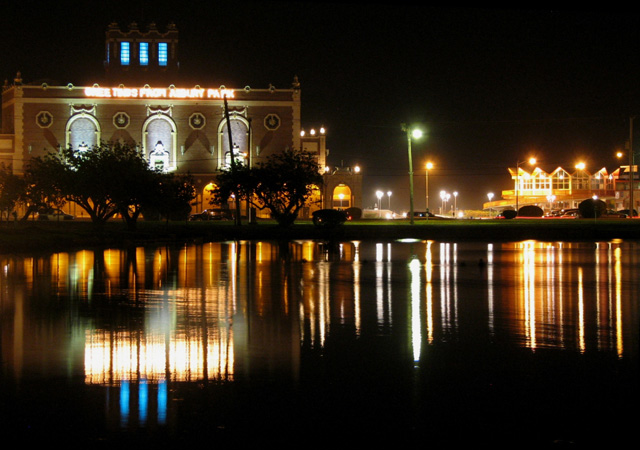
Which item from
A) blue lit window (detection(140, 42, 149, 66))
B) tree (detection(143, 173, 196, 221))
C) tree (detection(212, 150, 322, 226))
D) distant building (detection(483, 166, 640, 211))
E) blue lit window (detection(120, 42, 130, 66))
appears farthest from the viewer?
distant building (detection(483, 166, 640, 211))

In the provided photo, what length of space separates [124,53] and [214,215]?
1054 inches

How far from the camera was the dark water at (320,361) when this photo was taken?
20.2 ft

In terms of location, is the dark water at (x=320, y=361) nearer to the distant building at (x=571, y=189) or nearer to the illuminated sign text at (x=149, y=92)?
the illuminated sign text at (x=149, y=92)

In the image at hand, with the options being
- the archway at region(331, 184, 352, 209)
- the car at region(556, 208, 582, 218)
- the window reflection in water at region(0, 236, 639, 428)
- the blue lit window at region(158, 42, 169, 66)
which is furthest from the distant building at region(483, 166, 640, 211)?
the window reflection in water at region(0, 236, 639, 428)

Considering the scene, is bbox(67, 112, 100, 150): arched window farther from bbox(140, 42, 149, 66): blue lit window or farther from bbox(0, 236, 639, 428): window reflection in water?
bbox(0, 236, 639, 428): window reflection in water

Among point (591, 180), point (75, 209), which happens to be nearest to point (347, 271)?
point (75, 209)

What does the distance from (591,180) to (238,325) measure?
104m

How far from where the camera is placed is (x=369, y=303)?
13578 mm

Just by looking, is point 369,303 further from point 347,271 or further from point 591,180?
point 591,180

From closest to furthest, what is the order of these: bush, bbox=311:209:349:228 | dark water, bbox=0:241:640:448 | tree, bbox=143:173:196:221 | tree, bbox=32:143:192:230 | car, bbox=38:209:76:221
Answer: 1. dark water, bbox=0:241:640:448
2. tree, bbox=32:143:192:230
3. tree, bbox=143:173:196:221
4. bush, bbox=311:209:349:228
5. car, bbox=38:209:76:221

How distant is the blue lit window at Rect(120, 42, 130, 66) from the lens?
89125 millimetres

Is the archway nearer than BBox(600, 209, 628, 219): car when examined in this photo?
No

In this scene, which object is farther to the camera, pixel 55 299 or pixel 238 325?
pixel 55 299

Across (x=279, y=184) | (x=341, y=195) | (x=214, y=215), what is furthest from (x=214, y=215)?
(x=279, y=184)
